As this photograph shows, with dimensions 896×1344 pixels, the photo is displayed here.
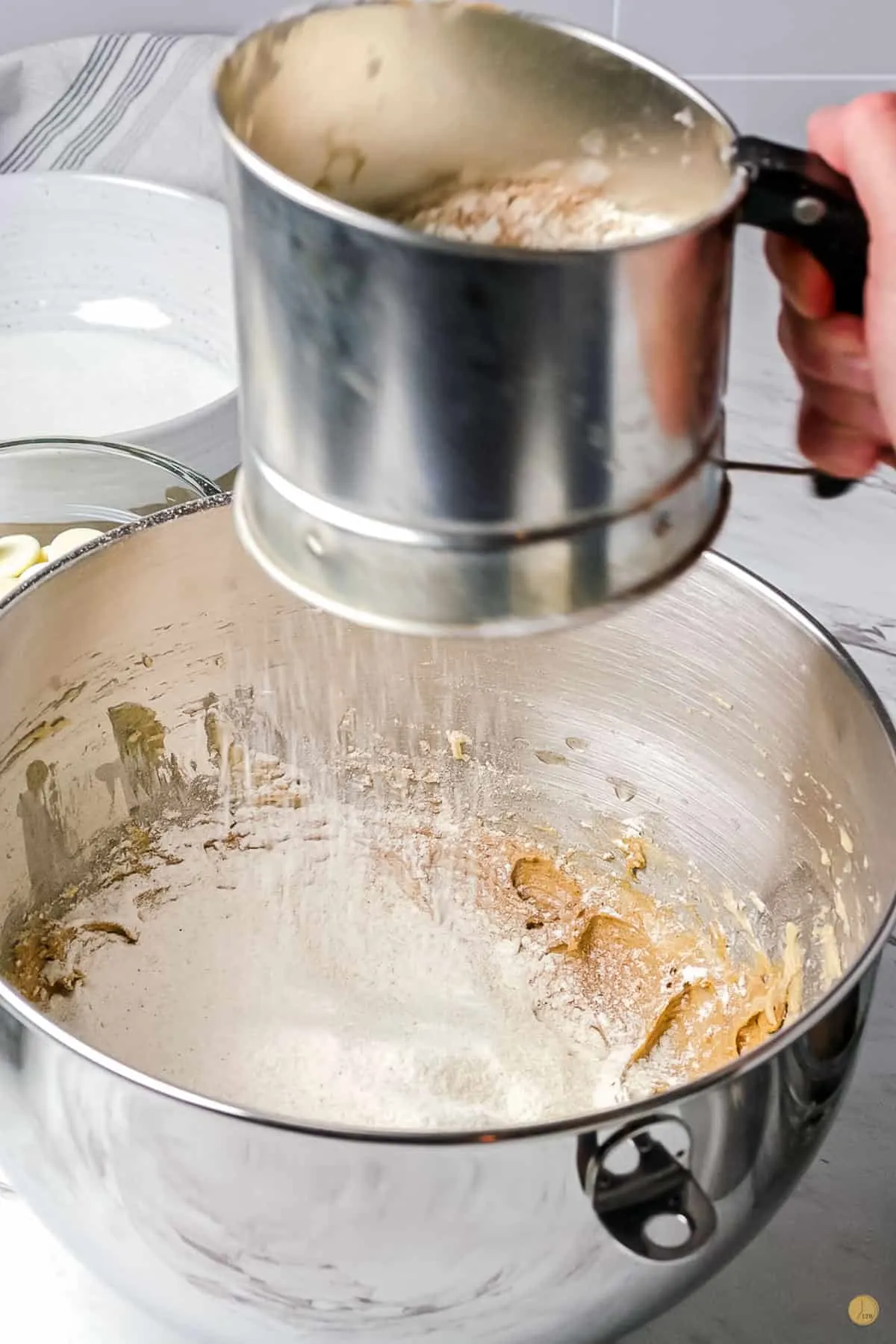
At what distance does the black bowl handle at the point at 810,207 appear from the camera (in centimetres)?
38

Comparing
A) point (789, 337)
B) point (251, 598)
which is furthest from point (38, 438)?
point (789, 337)

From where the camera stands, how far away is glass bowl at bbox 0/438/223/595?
0.82 meters

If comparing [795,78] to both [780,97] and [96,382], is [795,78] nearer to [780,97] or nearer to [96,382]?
[780,97]

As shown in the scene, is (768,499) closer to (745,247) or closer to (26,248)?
(745,247)

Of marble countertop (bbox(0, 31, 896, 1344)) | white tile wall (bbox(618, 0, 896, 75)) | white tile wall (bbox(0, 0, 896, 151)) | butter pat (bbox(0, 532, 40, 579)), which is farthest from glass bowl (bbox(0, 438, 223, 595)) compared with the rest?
white tile wall (bbox(618, 0, 896, 75))

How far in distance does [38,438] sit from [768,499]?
1.55 ft

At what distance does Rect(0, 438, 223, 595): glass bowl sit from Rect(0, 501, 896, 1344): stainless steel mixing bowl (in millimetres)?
149

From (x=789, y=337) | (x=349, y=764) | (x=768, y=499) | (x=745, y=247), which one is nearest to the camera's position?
(x=789, y=337)

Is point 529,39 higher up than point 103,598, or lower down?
higher up

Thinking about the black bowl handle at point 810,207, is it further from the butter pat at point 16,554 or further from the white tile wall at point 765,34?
the white tile wall at point 765,34

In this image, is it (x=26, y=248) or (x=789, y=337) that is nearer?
(x=789, y=337)

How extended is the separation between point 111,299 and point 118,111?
0.18 metres

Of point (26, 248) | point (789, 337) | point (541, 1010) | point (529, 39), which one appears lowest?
point (541, 1010)

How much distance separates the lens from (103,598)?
0.65 meters
